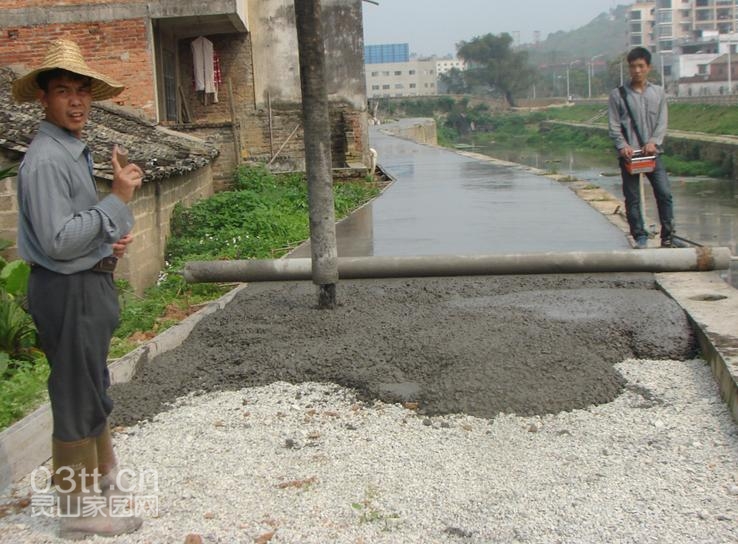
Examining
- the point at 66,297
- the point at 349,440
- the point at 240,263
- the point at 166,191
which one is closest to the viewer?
the point at 66,297

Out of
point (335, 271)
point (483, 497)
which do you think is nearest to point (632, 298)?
point (335, 271)

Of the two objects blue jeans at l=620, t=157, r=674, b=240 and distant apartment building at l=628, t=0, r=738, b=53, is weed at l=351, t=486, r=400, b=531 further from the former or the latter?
distant apartment building at l=628, t=0, r=738, b=53

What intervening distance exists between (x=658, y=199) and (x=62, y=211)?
685 centimetres

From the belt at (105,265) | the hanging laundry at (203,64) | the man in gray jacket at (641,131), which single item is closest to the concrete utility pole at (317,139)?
the belt at (105,265)

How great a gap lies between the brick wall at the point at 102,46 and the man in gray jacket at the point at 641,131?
9.98 m

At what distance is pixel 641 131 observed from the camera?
8.66 m

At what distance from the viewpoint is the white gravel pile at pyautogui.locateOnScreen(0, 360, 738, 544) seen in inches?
134

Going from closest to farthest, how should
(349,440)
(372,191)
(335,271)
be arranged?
(349,440) < (335,271) < (372,191)

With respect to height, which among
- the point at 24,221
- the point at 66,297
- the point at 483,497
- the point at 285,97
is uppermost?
the point at 285,97

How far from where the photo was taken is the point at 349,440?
4.30 meters

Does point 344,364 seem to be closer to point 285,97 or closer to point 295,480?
point 295,480

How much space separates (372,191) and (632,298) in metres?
11.9

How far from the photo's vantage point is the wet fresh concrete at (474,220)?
420 inches

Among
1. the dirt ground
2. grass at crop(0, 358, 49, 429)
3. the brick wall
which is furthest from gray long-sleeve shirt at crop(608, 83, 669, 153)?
the brick wall
